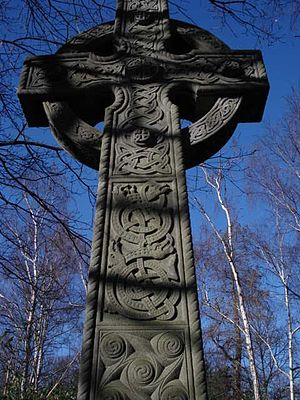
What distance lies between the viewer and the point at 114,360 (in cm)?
181

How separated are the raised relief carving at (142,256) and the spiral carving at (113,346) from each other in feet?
0.40

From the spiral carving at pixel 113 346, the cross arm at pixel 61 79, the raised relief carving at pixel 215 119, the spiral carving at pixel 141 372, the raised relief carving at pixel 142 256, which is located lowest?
the spiral carving at pixel 141 372

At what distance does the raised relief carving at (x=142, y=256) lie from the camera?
197 cm

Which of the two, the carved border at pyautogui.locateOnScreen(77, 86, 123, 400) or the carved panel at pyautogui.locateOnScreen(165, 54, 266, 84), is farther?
the carved panel at pyautogui.locateOnScreen(165, 54, 266, 84)

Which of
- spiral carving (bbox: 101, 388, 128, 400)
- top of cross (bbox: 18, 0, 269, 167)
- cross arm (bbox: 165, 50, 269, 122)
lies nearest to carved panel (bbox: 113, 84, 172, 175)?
top of cross (bbox: 18, 0, 269, 167)

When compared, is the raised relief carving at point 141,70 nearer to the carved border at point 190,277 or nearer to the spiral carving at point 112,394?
the carved border at point 190,277

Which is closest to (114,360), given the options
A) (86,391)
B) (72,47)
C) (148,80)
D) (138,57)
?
(86,391)

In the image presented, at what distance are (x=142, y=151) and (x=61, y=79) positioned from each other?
957 millimetres

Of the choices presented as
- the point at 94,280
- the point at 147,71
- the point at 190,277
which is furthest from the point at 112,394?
the point at 147,71

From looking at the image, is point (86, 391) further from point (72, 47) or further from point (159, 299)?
point (72, 47)

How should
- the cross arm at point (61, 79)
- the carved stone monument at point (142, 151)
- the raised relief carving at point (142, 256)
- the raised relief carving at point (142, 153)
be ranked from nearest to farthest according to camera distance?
the carved stone monument at point (142, 151) → the raised relief carving at point (142, 256) → the raised relief carving at point (142, 153) → the cross arm at point (61, 79)

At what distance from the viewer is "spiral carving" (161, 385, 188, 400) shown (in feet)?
5.57

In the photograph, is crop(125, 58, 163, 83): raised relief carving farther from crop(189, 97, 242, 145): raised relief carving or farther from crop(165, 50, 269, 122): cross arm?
crop(189, 97, 242, 145): raised relief carving

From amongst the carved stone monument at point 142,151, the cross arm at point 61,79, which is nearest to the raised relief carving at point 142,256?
the carved stone monument at point 142,151
